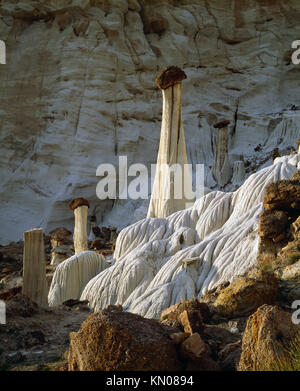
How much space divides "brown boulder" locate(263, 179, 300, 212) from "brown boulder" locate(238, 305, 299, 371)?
10.3ft

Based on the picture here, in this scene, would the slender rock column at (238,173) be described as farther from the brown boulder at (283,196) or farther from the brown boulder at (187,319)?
the brown boulder at (187,319)

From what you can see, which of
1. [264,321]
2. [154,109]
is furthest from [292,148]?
[264,321]

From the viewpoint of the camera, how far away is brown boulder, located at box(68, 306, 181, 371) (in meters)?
3.41

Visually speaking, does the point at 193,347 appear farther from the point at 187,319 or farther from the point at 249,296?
the point at 249,296

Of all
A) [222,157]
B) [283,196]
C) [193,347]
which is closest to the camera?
[193,347]

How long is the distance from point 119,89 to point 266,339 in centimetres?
2673

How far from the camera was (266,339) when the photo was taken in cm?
333

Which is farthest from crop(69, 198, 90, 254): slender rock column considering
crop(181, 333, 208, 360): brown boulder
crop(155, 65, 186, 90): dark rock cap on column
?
crop(181, 333, 208, 360): brown boulder

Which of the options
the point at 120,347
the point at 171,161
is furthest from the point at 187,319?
the point at 171,161

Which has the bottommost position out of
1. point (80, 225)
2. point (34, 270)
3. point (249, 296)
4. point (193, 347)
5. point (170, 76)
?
point (193, 347)

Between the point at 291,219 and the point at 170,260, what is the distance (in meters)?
3.08

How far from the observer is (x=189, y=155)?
28.2m

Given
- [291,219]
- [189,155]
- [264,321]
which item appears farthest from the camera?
[189,155]

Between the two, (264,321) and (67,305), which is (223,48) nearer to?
(67,305)
